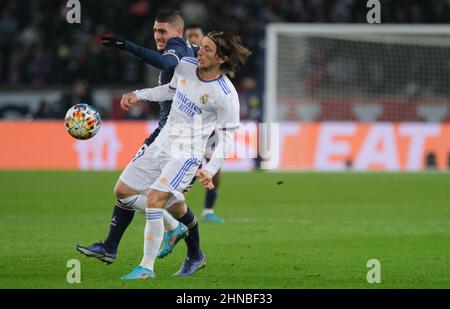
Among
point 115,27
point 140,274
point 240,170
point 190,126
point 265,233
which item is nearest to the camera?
point 140,274

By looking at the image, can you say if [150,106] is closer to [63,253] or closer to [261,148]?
[261,148]

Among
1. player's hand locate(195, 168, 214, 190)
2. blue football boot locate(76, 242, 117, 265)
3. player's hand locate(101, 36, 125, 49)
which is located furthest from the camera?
blue football boot locate(76, 242, 117, 265)

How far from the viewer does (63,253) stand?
1037 cm

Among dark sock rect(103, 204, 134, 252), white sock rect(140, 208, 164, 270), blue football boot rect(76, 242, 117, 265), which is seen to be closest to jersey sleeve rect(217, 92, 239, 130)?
white sock rect(140, 208, 164, 270)

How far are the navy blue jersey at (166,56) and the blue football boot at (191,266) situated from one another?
1.15 metres

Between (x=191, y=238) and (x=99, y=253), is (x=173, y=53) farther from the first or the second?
(x=99, y=253)

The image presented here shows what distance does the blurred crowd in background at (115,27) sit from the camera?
27.0 meters

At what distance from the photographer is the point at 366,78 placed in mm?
24594

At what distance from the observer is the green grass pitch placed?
29.0 ft

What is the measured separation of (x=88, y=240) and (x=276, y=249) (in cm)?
216

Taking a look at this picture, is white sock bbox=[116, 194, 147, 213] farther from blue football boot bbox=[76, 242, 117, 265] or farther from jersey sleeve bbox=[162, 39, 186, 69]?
jersey sleeve bbox=[162, 39, 186, 69]

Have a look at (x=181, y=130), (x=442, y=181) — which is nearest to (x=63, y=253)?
(x=181, y=130)

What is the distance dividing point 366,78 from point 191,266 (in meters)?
16.1

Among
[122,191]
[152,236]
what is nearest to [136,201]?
[122,191]
